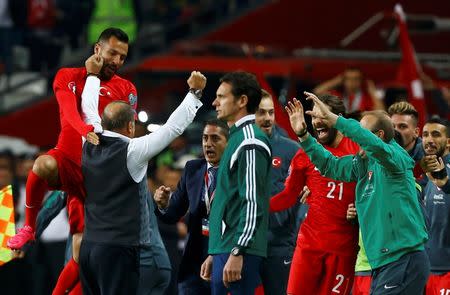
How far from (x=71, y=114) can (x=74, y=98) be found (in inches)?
10.1

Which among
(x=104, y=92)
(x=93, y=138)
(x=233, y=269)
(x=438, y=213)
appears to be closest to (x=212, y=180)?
(x=104, y=92)

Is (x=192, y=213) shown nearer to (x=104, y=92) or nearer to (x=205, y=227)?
(x=205, y=227)

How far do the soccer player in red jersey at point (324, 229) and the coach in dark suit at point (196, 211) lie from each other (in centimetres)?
62

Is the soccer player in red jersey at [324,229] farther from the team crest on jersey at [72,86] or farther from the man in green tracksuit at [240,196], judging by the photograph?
the team crest on jersey at [72,86]

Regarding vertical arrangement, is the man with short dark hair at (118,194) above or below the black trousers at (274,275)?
above

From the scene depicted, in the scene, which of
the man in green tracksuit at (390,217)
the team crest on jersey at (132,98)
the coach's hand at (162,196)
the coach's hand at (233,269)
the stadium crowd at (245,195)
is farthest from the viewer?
the team crest on jersey at (132,98)

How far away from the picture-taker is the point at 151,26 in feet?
72.7

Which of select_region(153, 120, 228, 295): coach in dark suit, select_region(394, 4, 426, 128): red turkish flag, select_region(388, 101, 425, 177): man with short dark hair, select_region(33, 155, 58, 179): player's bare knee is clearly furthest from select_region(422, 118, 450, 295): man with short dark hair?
select_region(33, 155, 58, 179): player's bare knee

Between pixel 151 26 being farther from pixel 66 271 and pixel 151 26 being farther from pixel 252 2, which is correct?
pixel 66 271

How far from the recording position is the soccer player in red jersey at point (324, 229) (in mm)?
11961

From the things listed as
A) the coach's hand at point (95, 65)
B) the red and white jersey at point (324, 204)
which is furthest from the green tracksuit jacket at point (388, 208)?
the coach's hand at point (95, 65)

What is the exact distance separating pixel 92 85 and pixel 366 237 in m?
2.57

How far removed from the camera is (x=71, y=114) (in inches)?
451

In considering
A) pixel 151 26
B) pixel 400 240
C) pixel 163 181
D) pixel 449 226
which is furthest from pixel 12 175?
pixel 400 240
